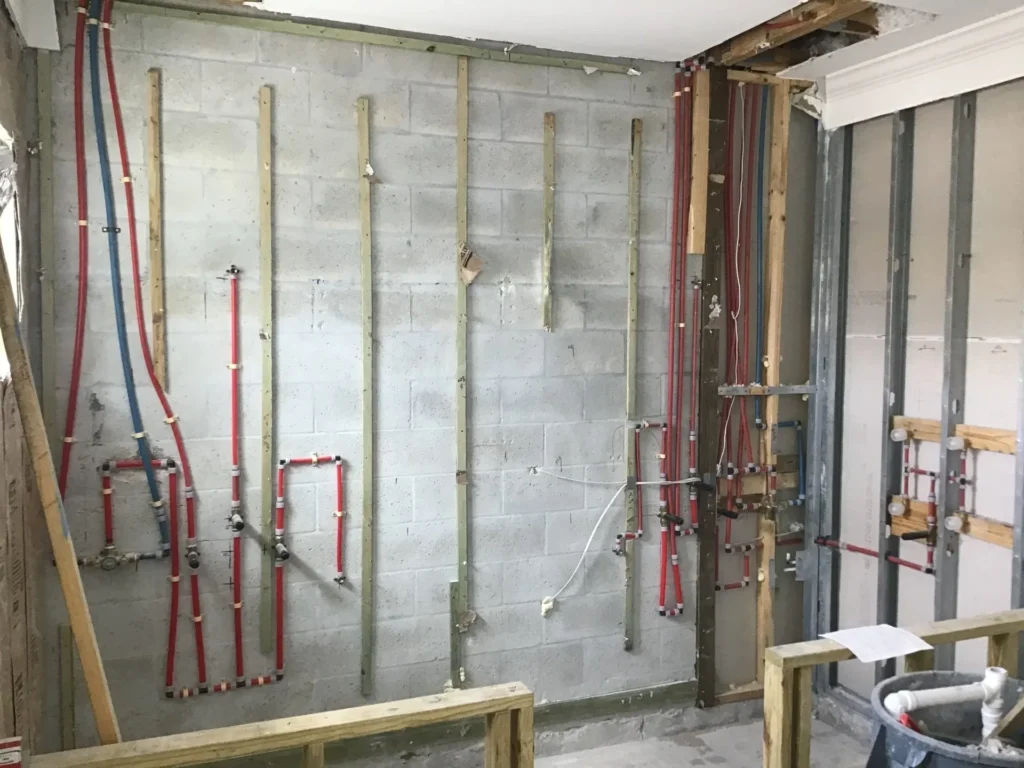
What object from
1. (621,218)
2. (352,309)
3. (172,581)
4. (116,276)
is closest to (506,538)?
(352,309)

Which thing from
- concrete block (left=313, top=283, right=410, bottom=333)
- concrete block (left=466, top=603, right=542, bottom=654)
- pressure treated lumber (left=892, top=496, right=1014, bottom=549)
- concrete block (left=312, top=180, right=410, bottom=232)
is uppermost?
concrete block (left=312, top=180, right=410, bottom=232)

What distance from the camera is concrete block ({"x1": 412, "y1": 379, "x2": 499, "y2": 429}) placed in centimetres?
319

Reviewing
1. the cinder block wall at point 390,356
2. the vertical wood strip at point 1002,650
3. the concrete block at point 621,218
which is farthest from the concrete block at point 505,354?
the vertical wood strip at point 1002,650

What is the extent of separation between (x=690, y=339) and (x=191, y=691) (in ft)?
7.82

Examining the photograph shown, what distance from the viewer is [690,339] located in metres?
3.58

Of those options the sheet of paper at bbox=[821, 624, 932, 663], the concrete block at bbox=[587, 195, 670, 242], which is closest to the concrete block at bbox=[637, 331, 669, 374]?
the concrete block at bbox=[587, 195, 670, 242]

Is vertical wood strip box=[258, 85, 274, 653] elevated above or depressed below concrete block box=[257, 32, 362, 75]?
below

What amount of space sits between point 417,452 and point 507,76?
4.95 feet

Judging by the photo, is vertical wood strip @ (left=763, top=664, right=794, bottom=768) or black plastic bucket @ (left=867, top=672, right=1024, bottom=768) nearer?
black plastic bucket @ (left=867, top=672, right=1024, bottom=768)

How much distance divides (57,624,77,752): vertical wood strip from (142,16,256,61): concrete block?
1.97 meters

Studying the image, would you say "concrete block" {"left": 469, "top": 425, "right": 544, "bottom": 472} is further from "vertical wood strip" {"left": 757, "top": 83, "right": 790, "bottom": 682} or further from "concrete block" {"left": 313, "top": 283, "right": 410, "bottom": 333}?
"vertical wood strip" {"left": 757, "top": 83, "right": 790, "bottom": 682}

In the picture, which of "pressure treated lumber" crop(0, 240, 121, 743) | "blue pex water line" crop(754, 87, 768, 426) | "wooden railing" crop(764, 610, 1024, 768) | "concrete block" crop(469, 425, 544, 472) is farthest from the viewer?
"blue pex water line" crop(754, 87, 768, 426)

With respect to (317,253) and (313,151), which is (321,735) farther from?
(313,151)

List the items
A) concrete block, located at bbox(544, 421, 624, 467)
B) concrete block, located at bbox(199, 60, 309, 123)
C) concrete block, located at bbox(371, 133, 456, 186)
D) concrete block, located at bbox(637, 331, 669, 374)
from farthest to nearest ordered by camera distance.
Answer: concrete block, located at bbox(637, 331, 669, 374) < concrete block, located at bbox(544, 421, 624, 467) < concrete block, located at bbox(371, 133, 456, 186) < concrete block, located at bbox(199, 60, 309, 123)
